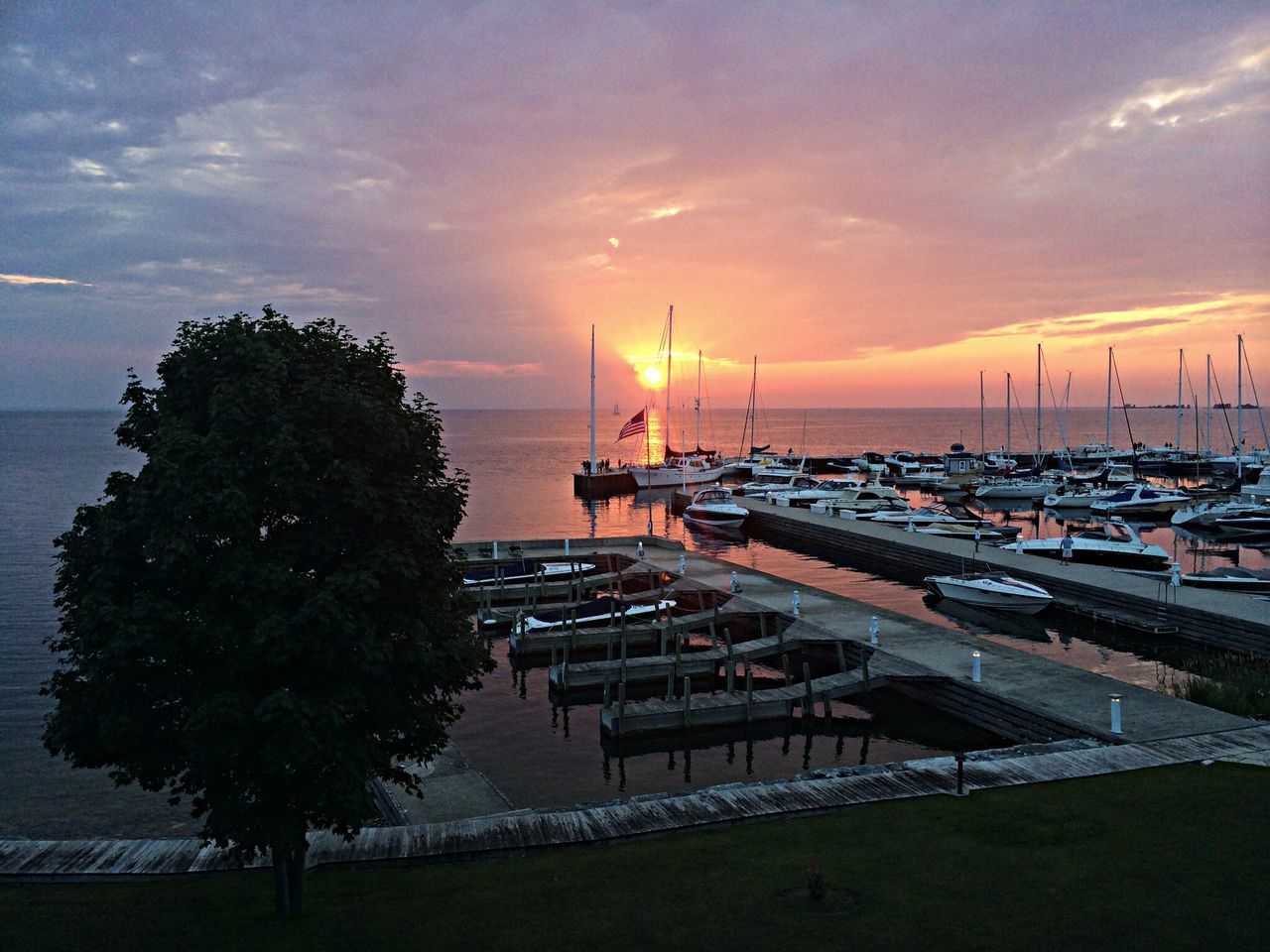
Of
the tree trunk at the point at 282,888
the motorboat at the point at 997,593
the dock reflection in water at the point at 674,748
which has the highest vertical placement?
the tree trunk at the point at 282,888

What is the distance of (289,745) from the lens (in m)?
10.5

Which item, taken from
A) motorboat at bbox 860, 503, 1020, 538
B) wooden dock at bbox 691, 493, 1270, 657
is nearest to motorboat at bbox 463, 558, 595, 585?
wooden dock at bbox 691, 493, 1270, 657

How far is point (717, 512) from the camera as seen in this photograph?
73.2 meters

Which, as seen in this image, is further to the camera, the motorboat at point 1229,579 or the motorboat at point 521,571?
the motorboat at point 521,571

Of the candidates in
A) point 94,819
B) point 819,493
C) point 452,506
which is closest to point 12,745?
point 94,819

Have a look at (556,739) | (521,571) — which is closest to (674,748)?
(556,739)

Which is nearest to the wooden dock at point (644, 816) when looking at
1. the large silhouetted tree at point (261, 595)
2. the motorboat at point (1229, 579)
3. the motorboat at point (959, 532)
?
the large silhouetted tree at point (261, 595)

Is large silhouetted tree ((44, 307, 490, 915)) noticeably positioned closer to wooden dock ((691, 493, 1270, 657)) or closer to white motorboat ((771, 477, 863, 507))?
wooden dock ((691, 493, 1270, 657))

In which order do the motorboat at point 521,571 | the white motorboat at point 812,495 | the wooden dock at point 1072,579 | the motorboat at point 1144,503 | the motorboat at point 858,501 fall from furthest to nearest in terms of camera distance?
the motorboat at point 1144,503, the white motorboat at point 812,495, the motorboat at point 858,501, the motorboat at point 521,571, the wooden dock at point 1072,579

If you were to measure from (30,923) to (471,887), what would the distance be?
5.73 m

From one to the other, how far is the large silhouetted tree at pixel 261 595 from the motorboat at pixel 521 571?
30.9 meters

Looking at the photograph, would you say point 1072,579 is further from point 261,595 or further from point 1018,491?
point 1018,491

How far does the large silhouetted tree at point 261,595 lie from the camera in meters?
10.6

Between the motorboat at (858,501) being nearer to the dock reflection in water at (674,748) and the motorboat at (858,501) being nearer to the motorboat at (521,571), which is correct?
the motorboat at (521,571)
